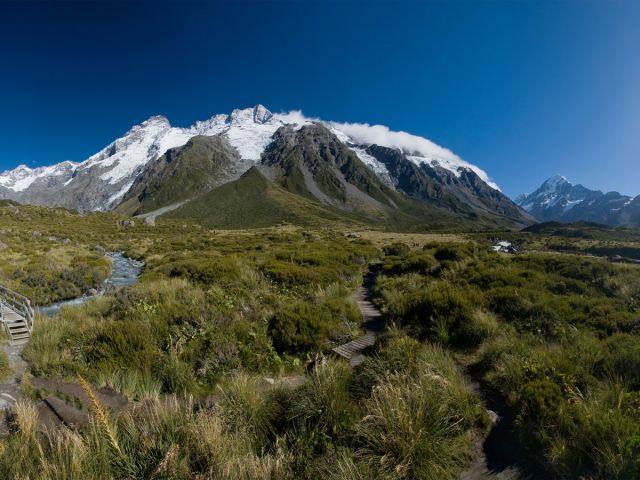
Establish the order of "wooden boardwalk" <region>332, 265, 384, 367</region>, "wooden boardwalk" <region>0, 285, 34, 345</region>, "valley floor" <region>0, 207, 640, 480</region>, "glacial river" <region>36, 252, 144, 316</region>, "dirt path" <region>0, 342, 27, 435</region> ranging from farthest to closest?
"glacial river" <region>36, 252, 144, 316</region> → "wooden boardwalk" <region>0, 285, 34, 345</region> → "wooden boardwalk" <region>332, 265, 384, 367</region> → "dirt path" <region>0, 342, 27, 435</region> → "valley floor" <region>0, 207, 640, 480</region>

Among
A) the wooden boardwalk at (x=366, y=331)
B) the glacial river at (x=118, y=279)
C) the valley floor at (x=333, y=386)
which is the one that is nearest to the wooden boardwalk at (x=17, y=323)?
the valley floor at (x=333, y=386)

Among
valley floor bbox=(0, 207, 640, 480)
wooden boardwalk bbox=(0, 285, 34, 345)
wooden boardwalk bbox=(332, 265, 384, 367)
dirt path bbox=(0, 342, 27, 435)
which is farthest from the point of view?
wooden boardwalk bbox=(0, 285, 34, 345)

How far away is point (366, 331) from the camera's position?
1102cm

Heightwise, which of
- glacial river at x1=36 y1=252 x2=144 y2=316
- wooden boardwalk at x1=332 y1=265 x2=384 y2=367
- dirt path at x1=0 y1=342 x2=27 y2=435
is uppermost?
glacial river at x1=36 y1=252 x2=144 y2=316

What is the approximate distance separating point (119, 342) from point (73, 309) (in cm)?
675

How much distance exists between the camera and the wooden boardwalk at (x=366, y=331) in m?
8.59

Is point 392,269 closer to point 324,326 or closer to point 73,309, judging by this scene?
point 324,326

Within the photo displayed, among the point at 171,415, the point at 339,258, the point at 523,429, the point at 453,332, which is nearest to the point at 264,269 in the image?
the point at 339,258

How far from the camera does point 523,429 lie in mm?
4941

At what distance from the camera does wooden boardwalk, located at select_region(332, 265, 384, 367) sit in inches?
338

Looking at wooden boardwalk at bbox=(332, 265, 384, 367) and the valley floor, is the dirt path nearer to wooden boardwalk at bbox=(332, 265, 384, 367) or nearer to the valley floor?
the valley floor

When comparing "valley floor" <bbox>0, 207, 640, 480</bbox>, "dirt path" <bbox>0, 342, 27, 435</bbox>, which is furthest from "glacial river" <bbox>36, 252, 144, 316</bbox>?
"dirt path" <bbox>0, 342, 27, 435</bbox>

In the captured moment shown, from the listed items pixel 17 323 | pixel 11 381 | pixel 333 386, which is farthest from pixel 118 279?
pixel 333 386

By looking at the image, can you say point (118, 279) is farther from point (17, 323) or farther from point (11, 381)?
point (11, 381)
